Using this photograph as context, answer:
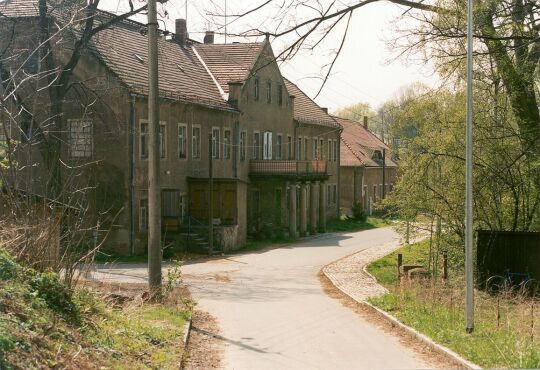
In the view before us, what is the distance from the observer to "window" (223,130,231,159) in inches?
1551

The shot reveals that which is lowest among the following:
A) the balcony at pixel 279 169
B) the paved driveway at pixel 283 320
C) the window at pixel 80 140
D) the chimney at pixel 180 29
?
the paved driveway at pixel 283 320

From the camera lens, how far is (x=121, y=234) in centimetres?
3108

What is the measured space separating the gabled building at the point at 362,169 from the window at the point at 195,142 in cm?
→ 2222

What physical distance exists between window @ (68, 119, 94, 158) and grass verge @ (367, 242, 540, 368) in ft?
54.4

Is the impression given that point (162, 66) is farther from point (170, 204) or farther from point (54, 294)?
point (54, 294)

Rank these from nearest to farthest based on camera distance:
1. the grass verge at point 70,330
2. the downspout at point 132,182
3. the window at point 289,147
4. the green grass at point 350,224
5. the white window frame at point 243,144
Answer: the grass verge at point 70,330 → the downspout at point 132,182 → the white window frame at point 243,144 → the window at point 289,147 → the green grass at point 350,224

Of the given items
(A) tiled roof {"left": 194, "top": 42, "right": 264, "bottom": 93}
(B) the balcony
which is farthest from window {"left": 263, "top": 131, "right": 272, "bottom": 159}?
(A) tiled roof {"left": 194, "top": 42, "right": 264, "bottom": 93}

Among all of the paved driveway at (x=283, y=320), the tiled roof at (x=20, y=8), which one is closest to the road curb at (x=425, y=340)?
the paved driveway at (x=283, y=320)

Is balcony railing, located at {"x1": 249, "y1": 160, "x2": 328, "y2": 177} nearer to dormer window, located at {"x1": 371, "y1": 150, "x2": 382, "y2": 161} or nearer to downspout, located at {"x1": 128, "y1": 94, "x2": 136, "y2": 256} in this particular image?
downspout, located at {"x1": 128, "y1": 94, "x2": 136, "y2": 256}

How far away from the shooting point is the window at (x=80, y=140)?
31.3 m

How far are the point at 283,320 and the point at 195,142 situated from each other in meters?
21.5

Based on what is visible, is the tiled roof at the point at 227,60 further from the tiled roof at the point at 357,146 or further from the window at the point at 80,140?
the tiled roof at the point at 357,146

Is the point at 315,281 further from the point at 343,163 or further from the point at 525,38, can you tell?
the point at 343,163

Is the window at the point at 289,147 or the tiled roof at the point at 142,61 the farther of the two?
the window at the point at 289,147
